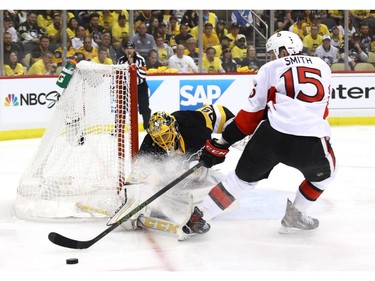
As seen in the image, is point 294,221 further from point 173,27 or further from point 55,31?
point 173,27

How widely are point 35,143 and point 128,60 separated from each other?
3.86 ft

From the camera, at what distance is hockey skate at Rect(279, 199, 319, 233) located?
408cm

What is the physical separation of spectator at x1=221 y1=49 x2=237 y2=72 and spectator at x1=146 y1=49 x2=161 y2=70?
749mm

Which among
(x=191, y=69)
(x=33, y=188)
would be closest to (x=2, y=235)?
(x=33, y=188)

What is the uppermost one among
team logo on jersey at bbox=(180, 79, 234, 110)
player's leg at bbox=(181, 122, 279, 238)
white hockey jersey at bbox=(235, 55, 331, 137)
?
white hockey jersey at bbox=(235, 55, 331, 137)

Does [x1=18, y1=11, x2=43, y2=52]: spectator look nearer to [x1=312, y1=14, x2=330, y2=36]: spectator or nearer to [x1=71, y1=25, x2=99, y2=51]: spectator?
[x1=71, y1=25, x2=99, y2=51]: spectator

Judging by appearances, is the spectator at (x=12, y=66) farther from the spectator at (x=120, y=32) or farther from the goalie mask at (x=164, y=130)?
the goalie mask at (x=164, y=130)

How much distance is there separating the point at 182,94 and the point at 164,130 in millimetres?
4805

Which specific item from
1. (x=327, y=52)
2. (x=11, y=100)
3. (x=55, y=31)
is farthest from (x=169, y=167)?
(x=327, y=52)

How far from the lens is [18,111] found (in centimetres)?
810

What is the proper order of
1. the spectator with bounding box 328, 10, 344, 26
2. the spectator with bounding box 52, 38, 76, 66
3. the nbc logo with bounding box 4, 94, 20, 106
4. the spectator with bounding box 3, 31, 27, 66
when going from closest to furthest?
the nbc logo with bounding box 4, 94, 20, 106 → the spectator with bounding box 3, 31, 27, 66 → the spectator with bounding box 52, 38, 76, 66 → the spectator with bounding box 328, 10, 344, 26

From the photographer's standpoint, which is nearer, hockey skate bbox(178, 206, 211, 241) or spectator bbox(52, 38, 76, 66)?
hockey skate bbox(178, 206, 211, 241)

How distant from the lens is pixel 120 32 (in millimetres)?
9172

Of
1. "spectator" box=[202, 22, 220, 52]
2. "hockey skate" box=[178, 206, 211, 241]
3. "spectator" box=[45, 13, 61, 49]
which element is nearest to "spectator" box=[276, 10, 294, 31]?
"spectator" box=[202, 22, 220, 52]
